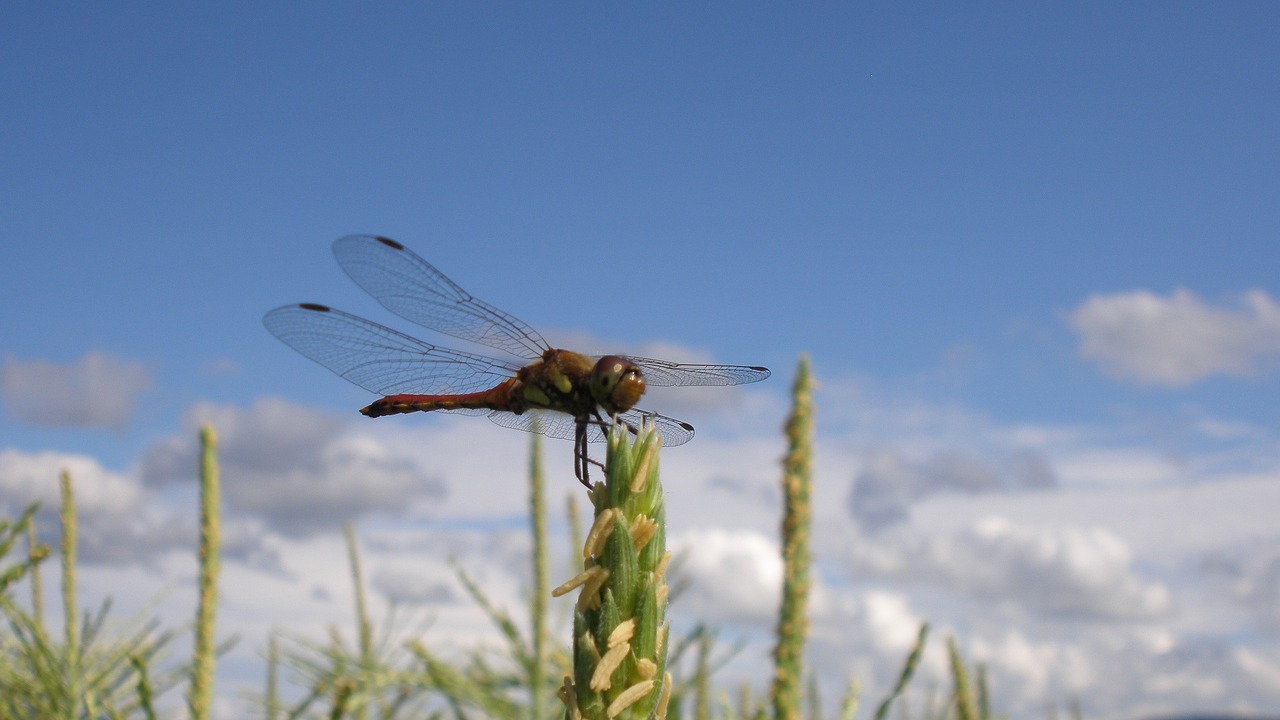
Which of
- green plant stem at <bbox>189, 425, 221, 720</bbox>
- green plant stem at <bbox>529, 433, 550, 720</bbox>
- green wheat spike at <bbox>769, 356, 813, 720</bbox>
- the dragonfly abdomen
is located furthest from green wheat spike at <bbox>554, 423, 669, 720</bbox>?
green plant stem at <bbox>529, 433, 550, 720</bbox>

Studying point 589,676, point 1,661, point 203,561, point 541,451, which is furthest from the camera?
point 541,451

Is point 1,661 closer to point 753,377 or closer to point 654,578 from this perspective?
point 753,377

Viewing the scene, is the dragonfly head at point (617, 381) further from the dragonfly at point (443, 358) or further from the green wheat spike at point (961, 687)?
the green wheat spike at point (961, 687)

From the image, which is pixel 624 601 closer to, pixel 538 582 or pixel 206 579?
pixel 206 579

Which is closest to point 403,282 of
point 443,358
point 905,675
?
point 443,358

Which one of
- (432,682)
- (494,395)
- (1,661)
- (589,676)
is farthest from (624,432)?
(432,682)

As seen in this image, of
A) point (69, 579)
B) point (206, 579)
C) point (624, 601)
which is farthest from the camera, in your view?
point (69, 579)
